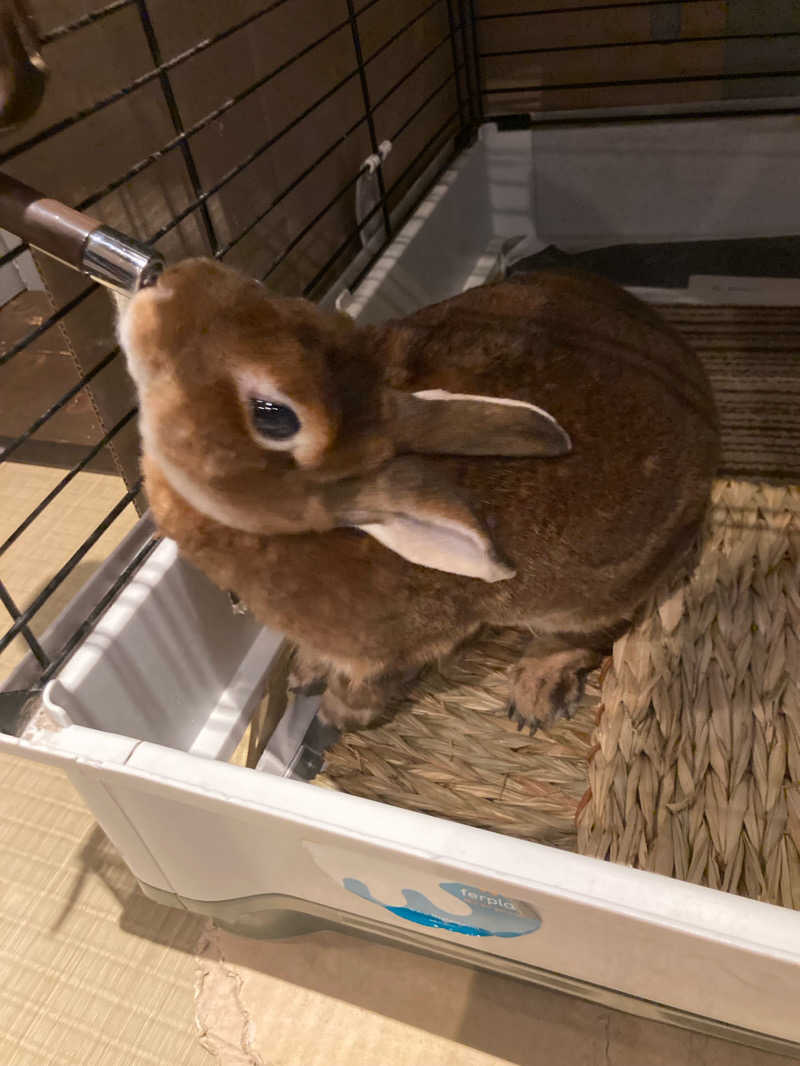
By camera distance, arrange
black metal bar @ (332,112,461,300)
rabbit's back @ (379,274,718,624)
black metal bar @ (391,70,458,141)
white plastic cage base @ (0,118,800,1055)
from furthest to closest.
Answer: black metal bar @ (391,70,458,141)
black metal bar @ (332,112,461,300)
rabbit's back @ (379,274,718,624)
white plastic cage base @ (0,118,800,1055)

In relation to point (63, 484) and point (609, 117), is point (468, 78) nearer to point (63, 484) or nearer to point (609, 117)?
point (609, 117)

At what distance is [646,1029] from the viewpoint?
850 millimetres

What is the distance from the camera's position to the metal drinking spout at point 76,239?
2.20 ft

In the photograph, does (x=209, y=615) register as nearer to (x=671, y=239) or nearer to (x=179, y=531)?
(x=179, y=531)

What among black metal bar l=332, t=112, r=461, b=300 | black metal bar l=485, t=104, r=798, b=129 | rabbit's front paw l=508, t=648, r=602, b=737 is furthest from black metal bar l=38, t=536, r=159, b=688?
black metal bar l=485, t=104, r=798, b=129

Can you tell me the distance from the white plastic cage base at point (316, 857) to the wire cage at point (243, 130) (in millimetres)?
86

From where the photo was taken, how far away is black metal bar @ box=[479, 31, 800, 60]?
1.53 meters

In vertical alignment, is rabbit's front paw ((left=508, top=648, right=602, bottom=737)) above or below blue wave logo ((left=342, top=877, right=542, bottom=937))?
below

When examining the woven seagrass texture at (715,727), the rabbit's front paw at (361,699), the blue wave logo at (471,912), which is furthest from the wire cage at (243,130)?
the woven seagrass texture at (715,727)

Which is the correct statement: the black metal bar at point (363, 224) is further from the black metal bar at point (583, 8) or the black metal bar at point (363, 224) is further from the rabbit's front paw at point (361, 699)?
the rabbit's front paw at point (361, 699)

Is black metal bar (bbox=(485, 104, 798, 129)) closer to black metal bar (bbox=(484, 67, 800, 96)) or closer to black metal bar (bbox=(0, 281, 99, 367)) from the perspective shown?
black metal bar (bbox=(484, 67, 800, 96))

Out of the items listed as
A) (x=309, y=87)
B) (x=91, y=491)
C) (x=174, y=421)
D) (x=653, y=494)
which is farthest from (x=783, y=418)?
(x=91, y=491)

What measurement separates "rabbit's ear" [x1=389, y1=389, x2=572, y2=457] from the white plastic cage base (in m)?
0.32

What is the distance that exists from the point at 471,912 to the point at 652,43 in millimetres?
1589
